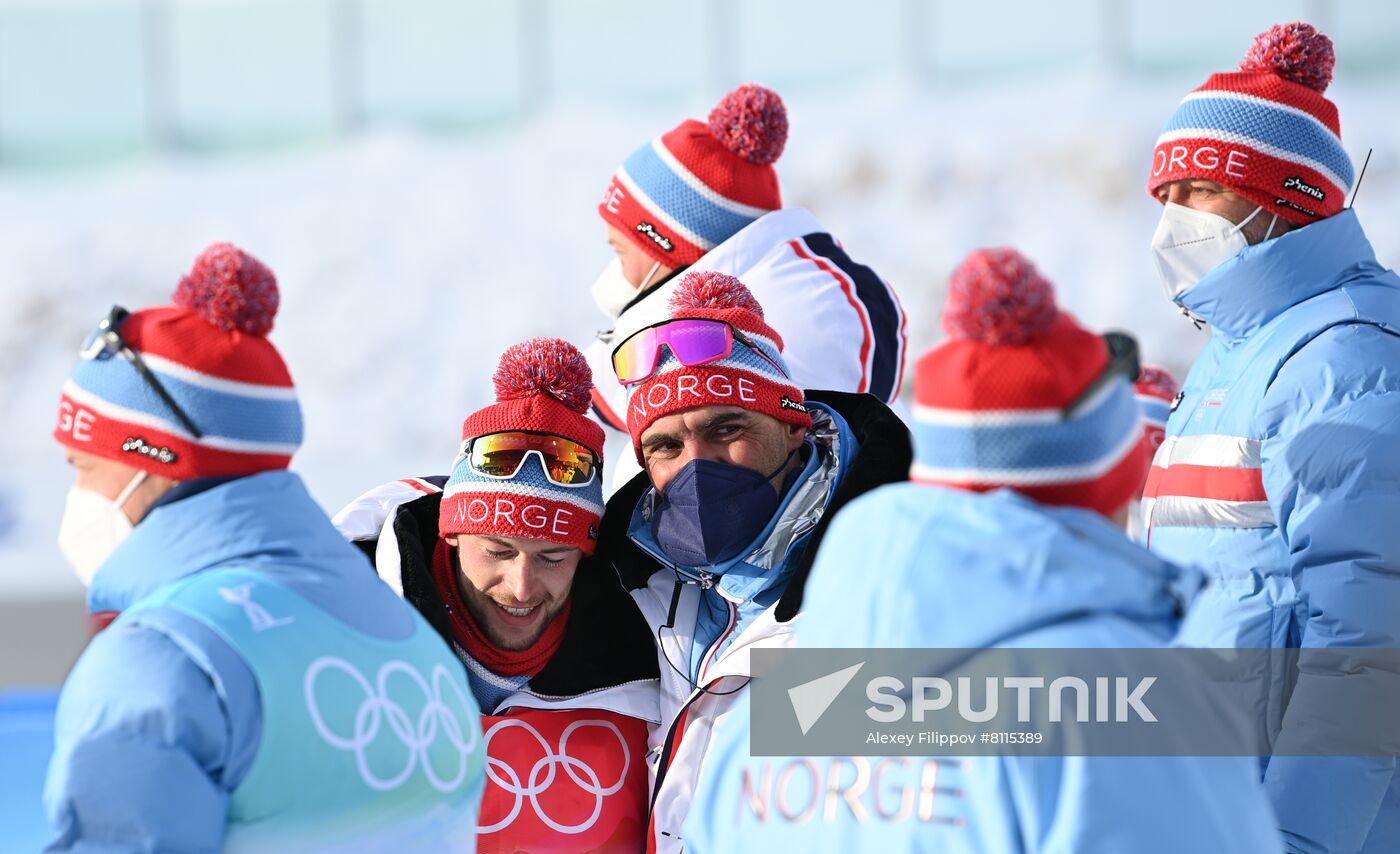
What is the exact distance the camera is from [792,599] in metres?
2.85

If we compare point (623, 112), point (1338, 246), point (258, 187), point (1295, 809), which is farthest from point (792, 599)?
point (258, 187)

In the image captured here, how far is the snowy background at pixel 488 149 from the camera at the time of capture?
A: 1454cm

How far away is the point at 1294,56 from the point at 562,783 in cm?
201

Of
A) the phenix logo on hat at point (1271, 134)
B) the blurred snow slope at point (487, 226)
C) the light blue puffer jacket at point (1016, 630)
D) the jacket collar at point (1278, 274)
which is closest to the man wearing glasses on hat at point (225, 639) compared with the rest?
the light blue puffer jacket at point (1016, 630)

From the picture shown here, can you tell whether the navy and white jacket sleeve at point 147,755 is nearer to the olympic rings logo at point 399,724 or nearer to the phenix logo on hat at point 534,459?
the olympic rings logo at point 399,724

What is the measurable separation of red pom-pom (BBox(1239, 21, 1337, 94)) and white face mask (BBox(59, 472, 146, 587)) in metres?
2.31

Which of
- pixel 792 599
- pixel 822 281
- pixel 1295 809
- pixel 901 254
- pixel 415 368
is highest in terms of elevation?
pixel 822 281

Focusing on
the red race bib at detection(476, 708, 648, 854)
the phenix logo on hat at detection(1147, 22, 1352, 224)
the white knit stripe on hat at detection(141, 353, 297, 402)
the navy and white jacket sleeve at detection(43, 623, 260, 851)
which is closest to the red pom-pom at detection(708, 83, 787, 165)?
the phenix logo on hat at detection(1147, 22, 1352, 224)

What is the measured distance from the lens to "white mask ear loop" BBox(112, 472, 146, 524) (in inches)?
79.5

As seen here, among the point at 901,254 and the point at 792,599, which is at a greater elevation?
the point at 792,599

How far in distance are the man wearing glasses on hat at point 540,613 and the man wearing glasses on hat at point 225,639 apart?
0.76m

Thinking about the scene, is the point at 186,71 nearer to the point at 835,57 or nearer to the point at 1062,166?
the point at 835,57

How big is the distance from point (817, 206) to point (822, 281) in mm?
11568

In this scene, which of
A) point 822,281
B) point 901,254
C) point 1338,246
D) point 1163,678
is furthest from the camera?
point 901,254
